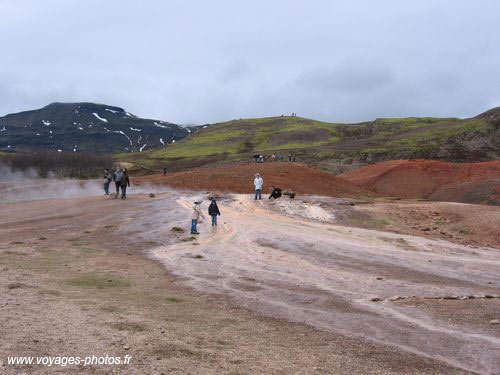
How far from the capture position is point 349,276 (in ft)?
48.5

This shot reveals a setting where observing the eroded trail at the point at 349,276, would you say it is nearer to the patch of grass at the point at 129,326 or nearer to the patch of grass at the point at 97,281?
the patch of grass at the point at 97,281

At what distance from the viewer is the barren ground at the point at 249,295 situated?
7.33 m

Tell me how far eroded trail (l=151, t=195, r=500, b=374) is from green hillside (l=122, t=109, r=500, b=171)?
5860 centimetres

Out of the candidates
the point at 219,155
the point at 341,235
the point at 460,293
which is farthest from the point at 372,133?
the point at 460,293

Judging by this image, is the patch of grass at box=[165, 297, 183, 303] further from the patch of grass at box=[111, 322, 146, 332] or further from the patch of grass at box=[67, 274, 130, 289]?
the patch of grass at box=[111, 322, 146, 332]

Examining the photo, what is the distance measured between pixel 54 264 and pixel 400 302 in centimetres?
913

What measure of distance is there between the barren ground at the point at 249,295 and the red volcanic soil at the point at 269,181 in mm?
14773

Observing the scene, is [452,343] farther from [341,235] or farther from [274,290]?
[341,235]

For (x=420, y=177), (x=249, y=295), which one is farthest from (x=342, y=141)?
(x=249, y=295)

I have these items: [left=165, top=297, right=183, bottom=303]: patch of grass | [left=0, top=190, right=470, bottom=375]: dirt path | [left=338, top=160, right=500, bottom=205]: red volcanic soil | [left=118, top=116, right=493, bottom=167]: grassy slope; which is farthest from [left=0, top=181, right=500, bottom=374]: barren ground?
[left=118, top=116, right=493, bottom=167]: grassy slope

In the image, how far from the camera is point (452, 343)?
849cm

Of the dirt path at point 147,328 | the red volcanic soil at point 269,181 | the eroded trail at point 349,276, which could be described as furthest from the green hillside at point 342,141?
the dirt path at point 147,328

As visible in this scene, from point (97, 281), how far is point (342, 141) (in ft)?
344

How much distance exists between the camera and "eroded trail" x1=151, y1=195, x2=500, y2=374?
8.98 meters
